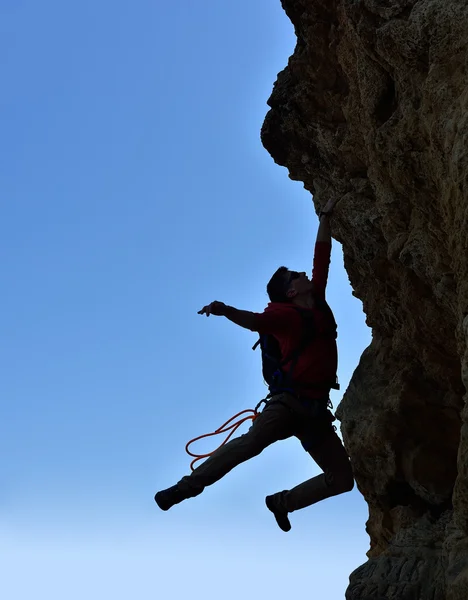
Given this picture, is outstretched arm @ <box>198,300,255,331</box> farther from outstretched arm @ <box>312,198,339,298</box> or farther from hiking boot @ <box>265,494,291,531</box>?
hiking boot @ <box>265,494,291,531</box>

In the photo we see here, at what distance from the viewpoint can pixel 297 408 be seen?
8797 mm

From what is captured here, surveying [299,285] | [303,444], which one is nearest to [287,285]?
[299,285]

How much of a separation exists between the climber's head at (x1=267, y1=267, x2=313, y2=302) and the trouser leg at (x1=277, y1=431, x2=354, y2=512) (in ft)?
5.32

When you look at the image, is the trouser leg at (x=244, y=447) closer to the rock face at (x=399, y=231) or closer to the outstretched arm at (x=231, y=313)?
the outstretched arm at (x=231, y=313)

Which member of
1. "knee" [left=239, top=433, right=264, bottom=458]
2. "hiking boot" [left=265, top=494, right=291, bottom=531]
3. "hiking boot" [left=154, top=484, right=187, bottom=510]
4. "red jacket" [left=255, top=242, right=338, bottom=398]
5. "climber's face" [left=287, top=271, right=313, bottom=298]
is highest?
"climber's face" [left=287, top=271, right=313, bottom=298]

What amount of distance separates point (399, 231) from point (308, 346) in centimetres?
160

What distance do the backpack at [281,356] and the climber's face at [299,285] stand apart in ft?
0.66

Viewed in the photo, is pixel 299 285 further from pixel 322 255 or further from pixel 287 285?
pixel 322 255

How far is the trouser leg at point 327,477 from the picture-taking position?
29.8 feet

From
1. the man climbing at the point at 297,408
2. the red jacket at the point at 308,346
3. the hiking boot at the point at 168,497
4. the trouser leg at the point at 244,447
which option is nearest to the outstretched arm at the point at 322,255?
the man climbing at the point at 297,408

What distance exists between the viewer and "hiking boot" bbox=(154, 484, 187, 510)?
331 inches

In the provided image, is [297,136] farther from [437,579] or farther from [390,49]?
[437,579]

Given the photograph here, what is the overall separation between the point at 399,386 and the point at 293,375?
1503mm

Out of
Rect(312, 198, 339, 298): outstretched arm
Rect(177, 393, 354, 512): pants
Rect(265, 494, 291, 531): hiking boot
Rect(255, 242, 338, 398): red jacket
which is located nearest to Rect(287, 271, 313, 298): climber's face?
Rect(312, 198, 339, 298): outstretched arm
